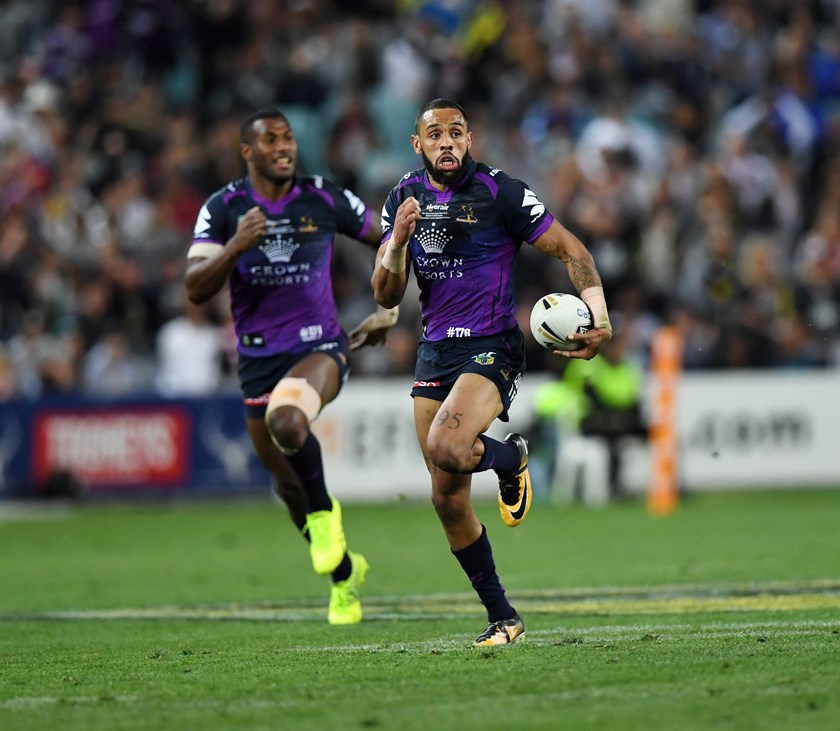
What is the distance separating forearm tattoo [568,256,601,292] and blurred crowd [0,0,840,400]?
36.1ft

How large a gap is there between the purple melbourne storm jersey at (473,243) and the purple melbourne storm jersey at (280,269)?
196cm

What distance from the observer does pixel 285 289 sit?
997 cm

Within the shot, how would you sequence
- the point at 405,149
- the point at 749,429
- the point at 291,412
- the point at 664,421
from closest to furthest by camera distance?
the point at 291,412, the point at 664,421, the point at 749,429, the point at 405,149

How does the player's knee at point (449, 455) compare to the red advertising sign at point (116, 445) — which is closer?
the player's knee at point (449, 455)

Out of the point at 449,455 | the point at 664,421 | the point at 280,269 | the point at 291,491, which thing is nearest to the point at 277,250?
the point at 280,269

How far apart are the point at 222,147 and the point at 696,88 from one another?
676cm

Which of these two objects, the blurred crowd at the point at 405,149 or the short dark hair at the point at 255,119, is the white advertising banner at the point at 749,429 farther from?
the short dark hair at the point at 255,119

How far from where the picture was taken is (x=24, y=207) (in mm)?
19891

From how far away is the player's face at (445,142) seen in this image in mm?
7945

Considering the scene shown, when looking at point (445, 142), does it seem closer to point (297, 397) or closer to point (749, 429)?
point (297, 397)

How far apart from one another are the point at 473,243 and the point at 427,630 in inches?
81.5

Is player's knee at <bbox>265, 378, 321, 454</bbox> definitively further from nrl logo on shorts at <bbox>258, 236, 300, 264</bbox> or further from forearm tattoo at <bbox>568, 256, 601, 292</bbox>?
forearm tattoo at <bbox>568, 256, 601, 292</bbox>

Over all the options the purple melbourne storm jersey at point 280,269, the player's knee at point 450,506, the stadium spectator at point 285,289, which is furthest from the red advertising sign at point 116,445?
the player's knee at point 450,506

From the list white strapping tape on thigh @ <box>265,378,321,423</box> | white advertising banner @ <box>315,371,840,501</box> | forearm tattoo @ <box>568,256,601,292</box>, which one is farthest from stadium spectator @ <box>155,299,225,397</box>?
forearm tattoo @ <box>568,256,601,292</box>
